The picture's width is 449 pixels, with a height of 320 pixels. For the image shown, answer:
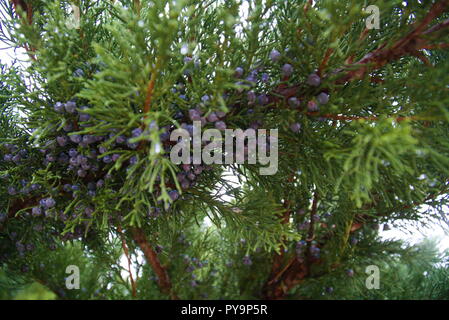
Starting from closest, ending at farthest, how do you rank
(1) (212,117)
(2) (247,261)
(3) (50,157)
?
(1) (212,117), (3) (50,157), (2) (247,261)

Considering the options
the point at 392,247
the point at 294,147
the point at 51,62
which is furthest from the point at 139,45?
the point at 392,247

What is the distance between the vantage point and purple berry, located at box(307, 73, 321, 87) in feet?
1.90

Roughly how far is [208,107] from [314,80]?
155 millimetres

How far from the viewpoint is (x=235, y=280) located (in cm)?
132

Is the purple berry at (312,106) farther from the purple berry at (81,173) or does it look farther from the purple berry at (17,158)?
the purple berry at (17,158)

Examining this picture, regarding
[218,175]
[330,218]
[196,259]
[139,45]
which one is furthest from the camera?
[196,259]

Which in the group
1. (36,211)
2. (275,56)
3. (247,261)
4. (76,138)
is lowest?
(247,261)

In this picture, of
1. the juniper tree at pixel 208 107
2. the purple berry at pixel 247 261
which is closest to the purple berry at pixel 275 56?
the juniper tree at pixel 208 107

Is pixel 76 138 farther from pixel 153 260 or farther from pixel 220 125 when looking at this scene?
pixel 153 260

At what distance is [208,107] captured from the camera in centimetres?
56

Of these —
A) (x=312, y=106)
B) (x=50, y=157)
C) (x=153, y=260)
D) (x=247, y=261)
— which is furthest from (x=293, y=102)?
(x=247, y=261)

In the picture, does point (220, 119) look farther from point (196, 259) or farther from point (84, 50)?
point (196, 259)

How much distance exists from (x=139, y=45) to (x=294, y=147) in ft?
0.96

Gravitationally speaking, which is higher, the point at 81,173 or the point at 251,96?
the point at 251,96
